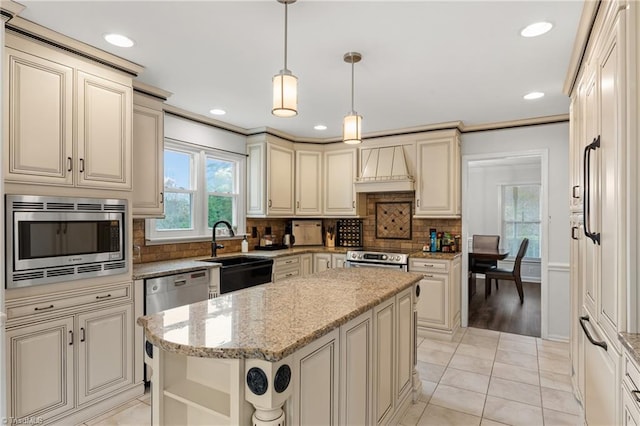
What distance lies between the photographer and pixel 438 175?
4395mm

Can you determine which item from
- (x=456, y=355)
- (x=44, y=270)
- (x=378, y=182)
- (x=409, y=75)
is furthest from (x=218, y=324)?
(x=378, y=182)

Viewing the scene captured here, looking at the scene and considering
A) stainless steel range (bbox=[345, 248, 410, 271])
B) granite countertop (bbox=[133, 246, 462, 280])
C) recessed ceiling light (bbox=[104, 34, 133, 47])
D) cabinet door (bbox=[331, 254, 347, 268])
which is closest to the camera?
recessed ceiling light (bbox=[104, 34, 133, 47])

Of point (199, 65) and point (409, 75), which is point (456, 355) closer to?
point (409, 75)

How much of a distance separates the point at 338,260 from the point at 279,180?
132 cm

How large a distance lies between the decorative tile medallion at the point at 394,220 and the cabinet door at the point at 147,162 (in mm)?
2953

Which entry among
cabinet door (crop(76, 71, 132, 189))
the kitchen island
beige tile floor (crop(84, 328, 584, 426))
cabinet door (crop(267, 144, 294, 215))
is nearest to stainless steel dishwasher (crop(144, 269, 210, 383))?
beige tile floor (crop(84, 328, 584, 426))

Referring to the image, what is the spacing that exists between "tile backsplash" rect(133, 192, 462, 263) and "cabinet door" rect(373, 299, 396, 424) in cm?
246

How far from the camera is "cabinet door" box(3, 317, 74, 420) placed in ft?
6.73

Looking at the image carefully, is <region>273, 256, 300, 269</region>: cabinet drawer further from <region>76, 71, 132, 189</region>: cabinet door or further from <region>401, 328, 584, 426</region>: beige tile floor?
<region>76, 71, 132, 189</region>: cabinet door

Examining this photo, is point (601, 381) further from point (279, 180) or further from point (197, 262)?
point (279, 180)

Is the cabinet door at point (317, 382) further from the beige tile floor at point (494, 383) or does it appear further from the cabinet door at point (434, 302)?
the cabinet door at point (434, 302)

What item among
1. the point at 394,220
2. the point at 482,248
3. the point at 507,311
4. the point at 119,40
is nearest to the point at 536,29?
the point at 119,40

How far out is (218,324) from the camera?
1522 millimetres

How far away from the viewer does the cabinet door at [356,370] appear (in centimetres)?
171
